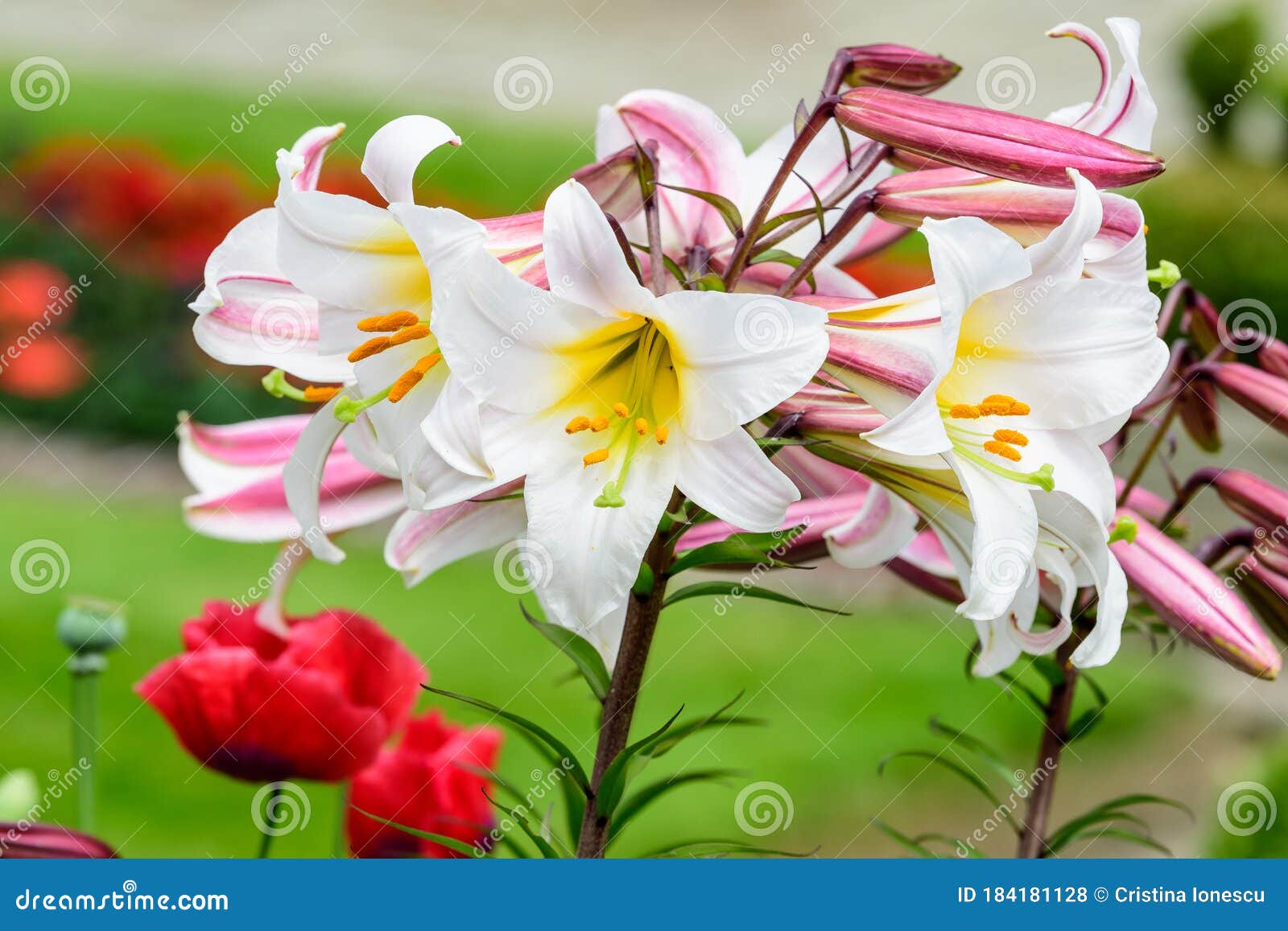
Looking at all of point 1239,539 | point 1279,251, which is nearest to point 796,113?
point 1239,539

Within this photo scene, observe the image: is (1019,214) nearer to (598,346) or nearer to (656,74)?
(598,346)

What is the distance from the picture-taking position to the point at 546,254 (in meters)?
0.45

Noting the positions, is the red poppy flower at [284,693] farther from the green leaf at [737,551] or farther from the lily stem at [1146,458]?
the lily stem at [1146,458]

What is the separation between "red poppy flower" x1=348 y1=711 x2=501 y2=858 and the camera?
0.63 meters

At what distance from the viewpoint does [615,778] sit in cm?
50

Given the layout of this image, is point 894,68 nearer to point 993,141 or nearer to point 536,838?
point 993,141

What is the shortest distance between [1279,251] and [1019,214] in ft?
10.6
